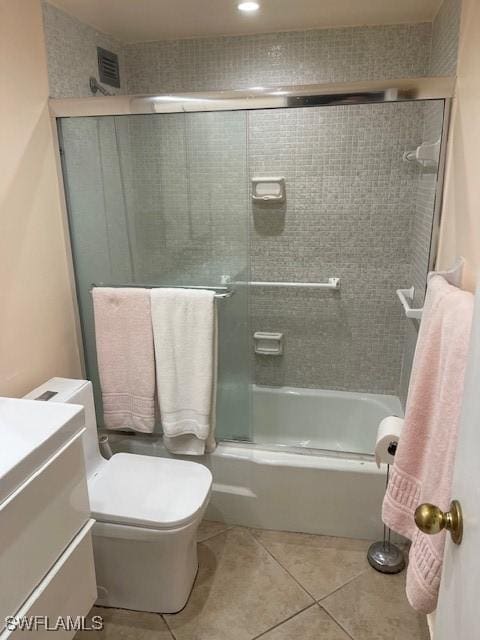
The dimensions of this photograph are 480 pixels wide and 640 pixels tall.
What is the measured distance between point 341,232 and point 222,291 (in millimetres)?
894

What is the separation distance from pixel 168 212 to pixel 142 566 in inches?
57.9

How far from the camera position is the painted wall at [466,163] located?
1384mm

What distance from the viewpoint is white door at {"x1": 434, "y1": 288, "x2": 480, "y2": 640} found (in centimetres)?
68

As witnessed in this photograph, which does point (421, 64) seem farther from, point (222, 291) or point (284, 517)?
point (284, 517)

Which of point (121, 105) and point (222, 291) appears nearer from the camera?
point (121, 105)

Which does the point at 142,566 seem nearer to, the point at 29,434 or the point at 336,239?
the point at 29,434

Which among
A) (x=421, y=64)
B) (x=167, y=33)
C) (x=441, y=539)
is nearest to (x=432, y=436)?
(x=441, y=539)

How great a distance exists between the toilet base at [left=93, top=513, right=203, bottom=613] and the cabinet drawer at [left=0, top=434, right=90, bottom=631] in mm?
296

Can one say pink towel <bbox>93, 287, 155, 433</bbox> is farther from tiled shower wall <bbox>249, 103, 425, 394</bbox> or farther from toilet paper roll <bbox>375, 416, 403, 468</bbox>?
toilet paper roll <bbox>375, 416, 403, 468</bbox>

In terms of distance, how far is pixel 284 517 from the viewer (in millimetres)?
2141

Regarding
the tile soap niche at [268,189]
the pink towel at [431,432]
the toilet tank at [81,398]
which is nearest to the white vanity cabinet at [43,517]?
the toilet tank at [81,398]

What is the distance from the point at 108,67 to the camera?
7.84 feet

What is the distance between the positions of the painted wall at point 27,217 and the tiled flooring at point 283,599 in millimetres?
1051

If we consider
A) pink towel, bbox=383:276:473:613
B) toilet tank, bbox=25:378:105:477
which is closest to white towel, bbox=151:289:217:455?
toilet tank, bbox=25:378:105:477
